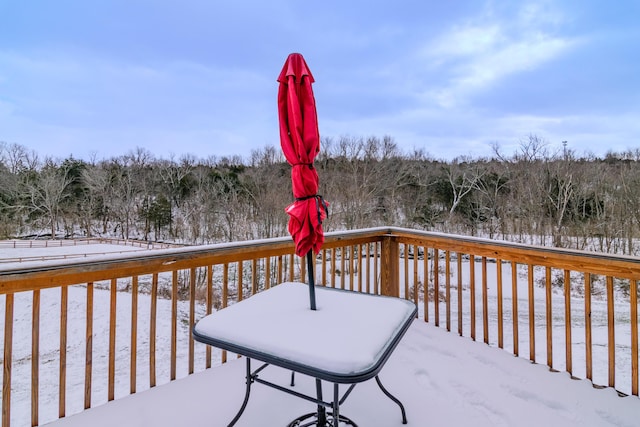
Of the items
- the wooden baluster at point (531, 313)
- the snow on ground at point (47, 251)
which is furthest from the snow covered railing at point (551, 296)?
the snow on ground at point (47, 251)

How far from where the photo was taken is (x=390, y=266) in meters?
3.27

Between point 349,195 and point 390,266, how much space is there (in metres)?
12.2

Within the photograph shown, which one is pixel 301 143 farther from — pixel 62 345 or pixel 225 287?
pixel 62 345

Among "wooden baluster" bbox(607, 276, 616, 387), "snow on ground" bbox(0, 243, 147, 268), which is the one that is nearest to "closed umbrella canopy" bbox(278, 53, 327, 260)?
"wooden baluster" bbox(607, 276, 616, 387)

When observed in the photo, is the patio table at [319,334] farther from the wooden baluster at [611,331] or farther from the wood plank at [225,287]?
the wooden baluster at [611,331]

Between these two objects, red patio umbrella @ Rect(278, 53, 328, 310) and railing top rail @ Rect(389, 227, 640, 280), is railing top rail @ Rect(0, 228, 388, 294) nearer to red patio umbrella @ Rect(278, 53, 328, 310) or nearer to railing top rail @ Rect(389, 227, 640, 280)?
red patio umbrella @ Rect(278, 53, 328, 310)

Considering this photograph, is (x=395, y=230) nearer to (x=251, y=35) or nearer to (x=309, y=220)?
(x=309, y=220)

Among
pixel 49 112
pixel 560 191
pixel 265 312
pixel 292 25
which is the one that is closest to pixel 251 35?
pixel 292 25

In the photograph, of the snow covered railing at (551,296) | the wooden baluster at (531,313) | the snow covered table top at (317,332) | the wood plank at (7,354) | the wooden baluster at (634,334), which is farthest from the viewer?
the wooden baluster at (531,313)

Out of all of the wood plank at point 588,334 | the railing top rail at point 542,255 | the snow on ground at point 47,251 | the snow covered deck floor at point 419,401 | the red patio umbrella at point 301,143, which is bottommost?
the snow on ground at point 47,251

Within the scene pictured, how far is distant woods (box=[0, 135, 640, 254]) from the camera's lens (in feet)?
48.7

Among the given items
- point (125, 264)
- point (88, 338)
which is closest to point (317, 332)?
point (125, 264)

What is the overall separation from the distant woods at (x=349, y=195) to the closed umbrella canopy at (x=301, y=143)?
1342 centimetres

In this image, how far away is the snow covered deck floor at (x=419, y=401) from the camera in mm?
1674
